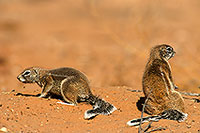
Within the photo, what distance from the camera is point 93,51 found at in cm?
2089

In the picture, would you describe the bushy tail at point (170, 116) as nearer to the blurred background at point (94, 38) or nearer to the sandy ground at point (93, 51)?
the sandy ground at point (93, 51)

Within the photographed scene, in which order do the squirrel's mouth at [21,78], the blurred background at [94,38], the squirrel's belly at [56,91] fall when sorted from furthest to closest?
the blurred background at [94,38], the squirrel's mouth at [21,78], the squirrel's belly at [56,91]

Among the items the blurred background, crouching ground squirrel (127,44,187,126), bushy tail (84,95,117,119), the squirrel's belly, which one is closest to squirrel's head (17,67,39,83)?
the squirrel's belly

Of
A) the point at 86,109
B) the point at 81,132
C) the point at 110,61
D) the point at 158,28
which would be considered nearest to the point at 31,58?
the point at 110,61

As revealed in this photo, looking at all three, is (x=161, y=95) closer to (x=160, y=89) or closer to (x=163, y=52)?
(x=160, y=89)

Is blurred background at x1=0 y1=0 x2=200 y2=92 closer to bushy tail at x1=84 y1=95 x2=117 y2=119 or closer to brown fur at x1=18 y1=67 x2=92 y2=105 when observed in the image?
brown fur at x1=18 y1=67 x2=92 y2=105

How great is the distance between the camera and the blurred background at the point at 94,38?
15125mm

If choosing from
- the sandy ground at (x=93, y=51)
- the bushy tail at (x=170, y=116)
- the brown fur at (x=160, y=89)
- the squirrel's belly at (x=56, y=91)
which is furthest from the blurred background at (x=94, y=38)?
the bushy tail at (x=170, y=116)

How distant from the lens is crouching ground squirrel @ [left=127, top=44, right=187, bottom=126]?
7574 millimetres

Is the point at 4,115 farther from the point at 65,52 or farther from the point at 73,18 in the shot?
the point at 73,18

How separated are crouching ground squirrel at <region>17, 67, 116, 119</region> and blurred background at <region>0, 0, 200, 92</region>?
7.70 ft

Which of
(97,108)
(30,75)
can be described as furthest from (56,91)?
(97,108)

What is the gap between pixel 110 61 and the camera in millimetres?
18547

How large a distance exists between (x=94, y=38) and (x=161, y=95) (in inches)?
640
